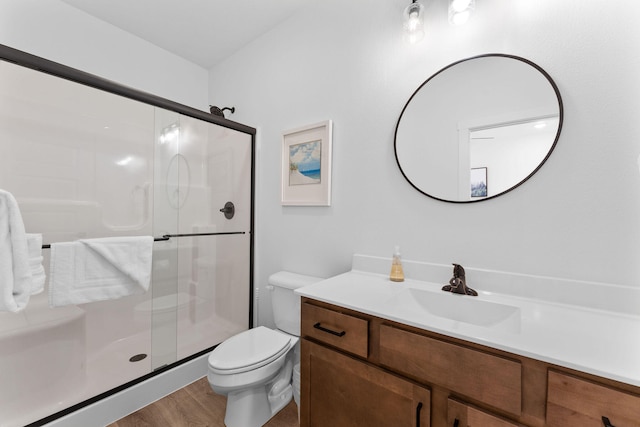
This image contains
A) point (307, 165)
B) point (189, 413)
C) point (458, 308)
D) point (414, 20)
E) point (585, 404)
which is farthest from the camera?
point (307, 165)

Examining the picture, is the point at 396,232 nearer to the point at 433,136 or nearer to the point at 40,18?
the point at 433,136

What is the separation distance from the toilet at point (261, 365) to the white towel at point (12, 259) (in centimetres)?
81

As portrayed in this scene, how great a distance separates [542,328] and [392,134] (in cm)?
103

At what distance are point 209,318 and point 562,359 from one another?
200 centimetres

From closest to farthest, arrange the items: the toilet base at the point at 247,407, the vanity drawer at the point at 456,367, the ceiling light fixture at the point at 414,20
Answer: the vanity drawer at the point at 456,367, the ceiling light fixture at the point at 414,20, the toilet base at the point at 247,407

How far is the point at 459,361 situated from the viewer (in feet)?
2.52

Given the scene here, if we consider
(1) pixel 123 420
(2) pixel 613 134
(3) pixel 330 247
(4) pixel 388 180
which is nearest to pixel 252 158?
(3) pixel 330 247

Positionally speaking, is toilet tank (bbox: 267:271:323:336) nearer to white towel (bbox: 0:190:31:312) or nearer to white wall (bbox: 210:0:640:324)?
white wall (bbox: 210:0:640:324)

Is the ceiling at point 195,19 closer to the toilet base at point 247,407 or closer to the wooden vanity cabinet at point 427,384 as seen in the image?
the wooden vanity cabinet at point 427,384

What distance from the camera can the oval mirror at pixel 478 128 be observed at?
105cm

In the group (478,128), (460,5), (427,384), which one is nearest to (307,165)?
(478,128)

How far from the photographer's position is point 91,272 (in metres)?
1.32

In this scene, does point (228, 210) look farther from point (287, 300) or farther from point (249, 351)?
point (249, 351)

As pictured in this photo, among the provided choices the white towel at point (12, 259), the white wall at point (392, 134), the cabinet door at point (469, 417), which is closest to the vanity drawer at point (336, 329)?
the cabinet door at point (469, 417)
